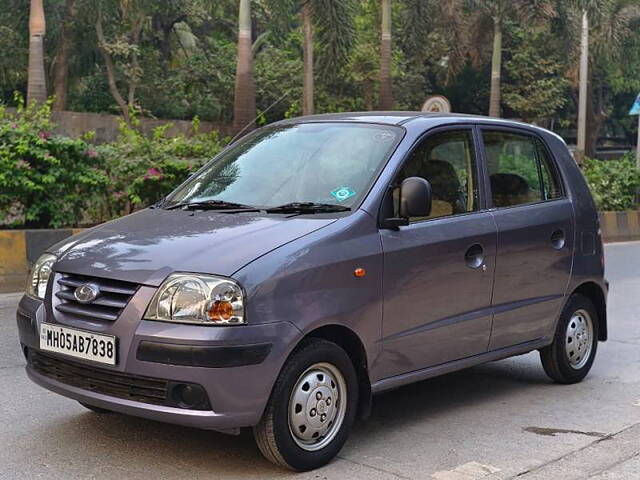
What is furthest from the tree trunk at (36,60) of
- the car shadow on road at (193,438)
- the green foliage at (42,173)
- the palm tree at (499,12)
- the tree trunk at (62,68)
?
the car shadow on road at (193,438)

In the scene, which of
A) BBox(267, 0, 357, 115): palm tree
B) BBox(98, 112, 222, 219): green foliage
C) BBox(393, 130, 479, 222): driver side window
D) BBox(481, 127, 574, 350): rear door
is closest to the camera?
BBox(393, 130, 479, 222): driver side window

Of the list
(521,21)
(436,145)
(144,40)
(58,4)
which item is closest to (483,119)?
(436,145)

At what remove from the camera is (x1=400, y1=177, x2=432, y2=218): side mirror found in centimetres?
487

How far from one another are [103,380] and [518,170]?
3108mm

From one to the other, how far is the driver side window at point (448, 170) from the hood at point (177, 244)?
Answer: 2.69ft

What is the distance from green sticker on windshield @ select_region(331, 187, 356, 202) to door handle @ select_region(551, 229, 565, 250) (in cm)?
173

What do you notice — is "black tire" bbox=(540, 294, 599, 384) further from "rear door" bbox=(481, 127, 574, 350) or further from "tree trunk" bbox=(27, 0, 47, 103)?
"tree trunk" bbox=(27, 0, 47, 103)

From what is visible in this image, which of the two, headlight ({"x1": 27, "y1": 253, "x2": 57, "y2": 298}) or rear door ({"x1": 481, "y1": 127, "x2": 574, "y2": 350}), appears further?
rear door ({"x1": 481, "y1": 127, "x2": 574, "y2": 350})

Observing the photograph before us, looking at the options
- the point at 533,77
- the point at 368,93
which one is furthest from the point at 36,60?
the point at 533,77

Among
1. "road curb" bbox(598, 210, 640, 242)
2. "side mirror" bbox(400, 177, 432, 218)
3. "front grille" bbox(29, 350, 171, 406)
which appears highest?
"side mirror" bbox(400, 177, 432, 218)

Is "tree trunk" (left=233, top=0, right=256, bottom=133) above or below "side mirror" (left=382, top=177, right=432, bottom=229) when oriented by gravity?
above

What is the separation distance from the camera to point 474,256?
5.41 meters

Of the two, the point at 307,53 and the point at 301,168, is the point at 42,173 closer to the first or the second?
the point at 301,168

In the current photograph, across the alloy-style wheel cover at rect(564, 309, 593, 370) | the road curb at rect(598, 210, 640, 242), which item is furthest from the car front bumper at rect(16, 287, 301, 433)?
the road curb at rect(598, 210, 640, 242)
